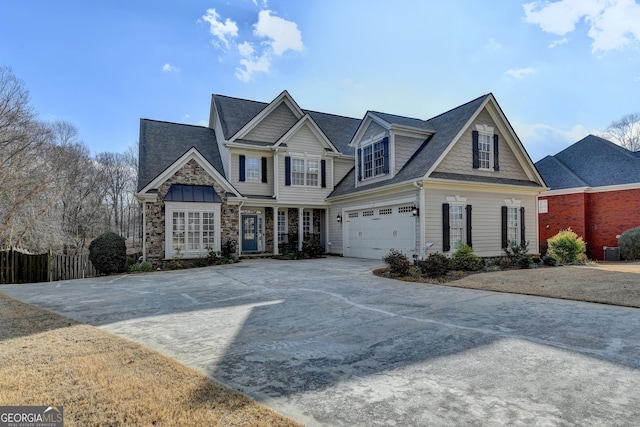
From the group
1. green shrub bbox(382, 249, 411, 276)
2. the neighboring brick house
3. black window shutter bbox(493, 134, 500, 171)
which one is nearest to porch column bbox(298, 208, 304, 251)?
green shrub bbox(382, 249, 411, 276)

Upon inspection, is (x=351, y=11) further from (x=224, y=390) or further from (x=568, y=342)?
(x=224, y=390)

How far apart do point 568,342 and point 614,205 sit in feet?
62.4

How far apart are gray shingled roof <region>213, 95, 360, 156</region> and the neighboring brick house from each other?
12.5 meters

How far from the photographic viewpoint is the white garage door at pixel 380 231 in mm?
15078

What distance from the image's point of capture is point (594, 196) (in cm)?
2002

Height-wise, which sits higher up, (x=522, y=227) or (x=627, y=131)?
(x=627, y=131)

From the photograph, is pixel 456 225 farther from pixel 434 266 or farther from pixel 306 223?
pixel 306 223

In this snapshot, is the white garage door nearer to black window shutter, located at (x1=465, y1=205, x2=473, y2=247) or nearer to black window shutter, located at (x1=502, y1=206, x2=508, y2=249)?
black window shutter, located at (x1=465, y1=205, x2=473, y2=247)

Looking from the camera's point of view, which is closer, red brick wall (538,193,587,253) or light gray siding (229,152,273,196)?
light gray siding (229,152,273,196)

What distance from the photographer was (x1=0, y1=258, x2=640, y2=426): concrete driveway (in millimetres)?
3049

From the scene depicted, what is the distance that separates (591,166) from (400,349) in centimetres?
2279

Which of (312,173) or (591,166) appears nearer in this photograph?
(312,173)

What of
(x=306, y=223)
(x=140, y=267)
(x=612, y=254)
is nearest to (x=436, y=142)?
(x=306, y=223)

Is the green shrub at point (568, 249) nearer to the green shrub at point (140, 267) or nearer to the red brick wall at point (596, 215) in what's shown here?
the red brick wall at point (596, 215)
